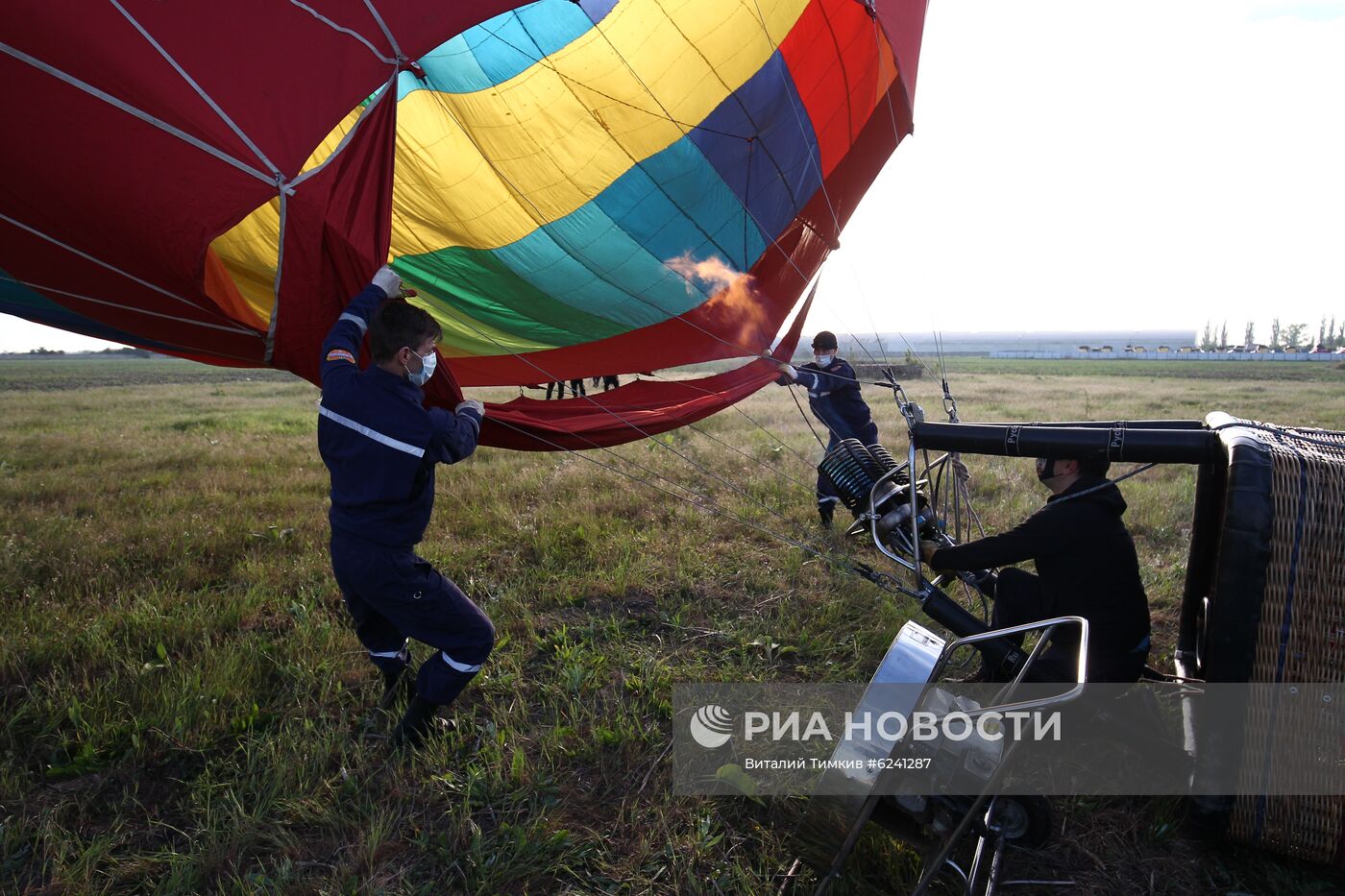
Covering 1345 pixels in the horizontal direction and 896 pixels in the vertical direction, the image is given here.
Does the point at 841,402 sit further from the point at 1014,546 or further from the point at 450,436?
the point at 450,436

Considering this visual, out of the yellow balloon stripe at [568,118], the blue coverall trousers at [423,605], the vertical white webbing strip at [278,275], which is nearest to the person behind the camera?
the vertical white webbing strip at [278,275]

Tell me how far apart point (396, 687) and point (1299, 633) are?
10.6 feet

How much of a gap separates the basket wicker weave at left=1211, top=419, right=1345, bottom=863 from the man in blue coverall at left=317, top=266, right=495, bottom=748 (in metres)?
2.56

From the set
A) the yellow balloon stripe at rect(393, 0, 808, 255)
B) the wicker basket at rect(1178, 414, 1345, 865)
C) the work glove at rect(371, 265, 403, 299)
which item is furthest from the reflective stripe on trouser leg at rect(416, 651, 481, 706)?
the yellow balloon stripe at rect(393, 0, 808, 255)

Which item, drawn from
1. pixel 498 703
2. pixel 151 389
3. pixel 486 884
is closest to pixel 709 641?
pixel 498 703

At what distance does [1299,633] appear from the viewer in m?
2.10

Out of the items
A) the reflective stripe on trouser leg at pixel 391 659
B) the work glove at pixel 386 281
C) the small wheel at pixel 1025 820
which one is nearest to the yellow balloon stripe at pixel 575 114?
the work glove at pixel 386 281

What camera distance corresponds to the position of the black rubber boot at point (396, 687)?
316 centimetres

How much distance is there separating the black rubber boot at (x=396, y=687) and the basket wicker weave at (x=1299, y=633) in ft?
9.96

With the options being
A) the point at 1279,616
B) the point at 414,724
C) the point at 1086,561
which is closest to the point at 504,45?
the point at 414,724

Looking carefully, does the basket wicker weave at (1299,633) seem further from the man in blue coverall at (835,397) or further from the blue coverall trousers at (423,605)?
the man in blue coverall at (835,397)

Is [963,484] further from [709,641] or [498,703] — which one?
[498,703]

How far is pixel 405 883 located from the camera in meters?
2.24

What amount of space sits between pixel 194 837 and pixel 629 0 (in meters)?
4.04
